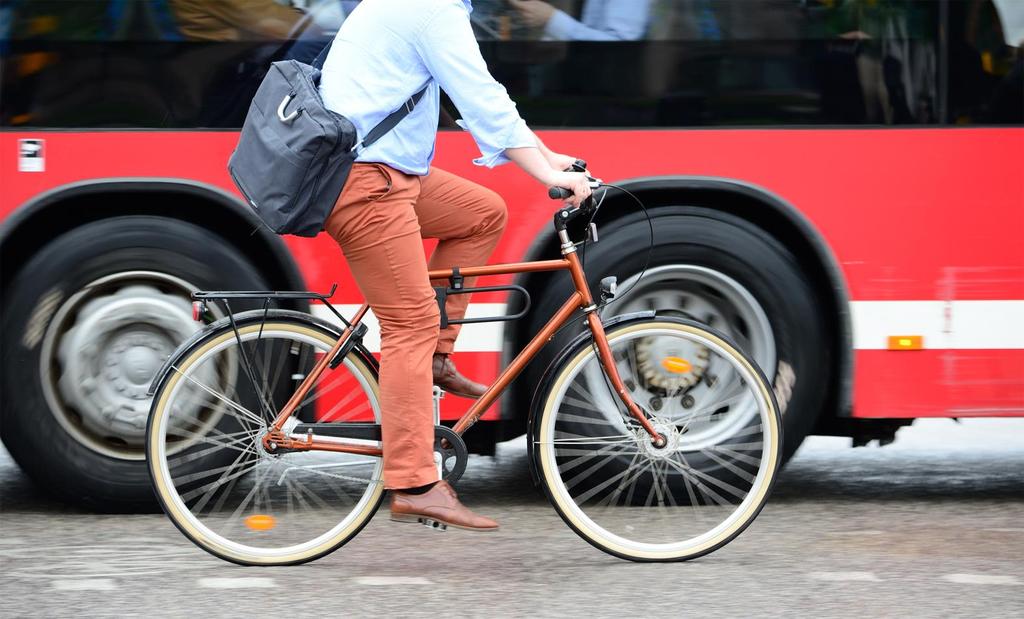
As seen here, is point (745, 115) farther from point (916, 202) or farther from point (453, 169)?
point (453, 169)

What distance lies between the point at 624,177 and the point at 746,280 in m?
0.57

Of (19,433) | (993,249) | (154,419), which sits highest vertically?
(993,249)

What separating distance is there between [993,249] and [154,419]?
2.94 meters

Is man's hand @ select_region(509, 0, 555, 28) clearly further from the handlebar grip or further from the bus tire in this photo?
the handlebar grip

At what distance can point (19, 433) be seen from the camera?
5426 mm

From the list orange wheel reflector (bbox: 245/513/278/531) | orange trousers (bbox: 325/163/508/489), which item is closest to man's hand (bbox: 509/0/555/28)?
orange trousers (bbox: 325/163/508/489)

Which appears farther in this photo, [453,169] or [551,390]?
[453,169]

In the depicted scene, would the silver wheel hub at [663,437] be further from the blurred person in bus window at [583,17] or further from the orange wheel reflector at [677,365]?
the blurred person in bus window at [583,17]

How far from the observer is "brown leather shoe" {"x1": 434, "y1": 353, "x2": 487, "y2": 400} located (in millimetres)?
4797

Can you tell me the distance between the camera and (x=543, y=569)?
15.5 ft

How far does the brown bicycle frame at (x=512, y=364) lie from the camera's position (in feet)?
15.2

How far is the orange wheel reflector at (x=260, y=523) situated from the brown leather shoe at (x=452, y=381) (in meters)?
0.66

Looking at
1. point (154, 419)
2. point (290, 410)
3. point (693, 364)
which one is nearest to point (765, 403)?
point (693, 364)

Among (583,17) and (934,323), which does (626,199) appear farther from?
(934,323)
